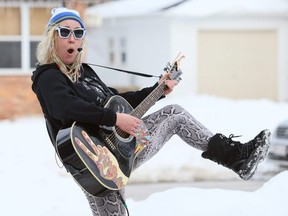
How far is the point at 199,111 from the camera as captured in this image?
18297 millimetres

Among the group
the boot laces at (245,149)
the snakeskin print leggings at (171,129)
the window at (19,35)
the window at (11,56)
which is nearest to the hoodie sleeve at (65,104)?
the snakeskin print leggings at (171,129)

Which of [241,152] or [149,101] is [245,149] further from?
[149,101]

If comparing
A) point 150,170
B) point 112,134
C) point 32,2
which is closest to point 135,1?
point 32,2

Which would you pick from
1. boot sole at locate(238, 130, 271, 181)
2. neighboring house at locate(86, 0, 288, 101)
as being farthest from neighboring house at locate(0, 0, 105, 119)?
boot sole at locate(238, 130, 271, 181)

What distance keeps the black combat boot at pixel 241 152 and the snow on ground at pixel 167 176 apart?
1307 mm

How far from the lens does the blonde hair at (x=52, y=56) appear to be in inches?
189

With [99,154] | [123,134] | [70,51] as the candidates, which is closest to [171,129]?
[123,134]

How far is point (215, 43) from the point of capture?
25172mm

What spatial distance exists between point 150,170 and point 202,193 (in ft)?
14.6

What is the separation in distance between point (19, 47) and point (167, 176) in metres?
9.20

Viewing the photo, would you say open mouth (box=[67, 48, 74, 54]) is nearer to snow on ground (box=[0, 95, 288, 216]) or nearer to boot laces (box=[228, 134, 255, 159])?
boot laces (box=[228, 134, 255, 159])

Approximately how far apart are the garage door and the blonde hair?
20220 mm

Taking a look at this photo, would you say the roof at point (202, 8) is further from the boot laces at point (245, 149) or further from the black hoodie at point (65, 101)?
the black hoodie at point (65, 101)

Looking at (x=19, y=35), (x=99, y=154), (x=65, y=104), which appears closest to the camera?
(x=65, y=104)
